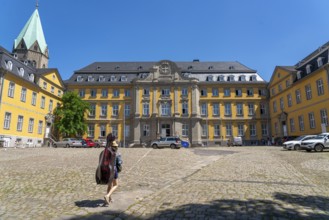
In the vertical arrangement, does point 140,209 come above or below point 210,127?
below

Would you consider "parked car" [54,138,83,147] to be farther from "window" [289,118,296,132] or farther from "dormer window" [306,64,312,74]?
"dormer window" [306,64,312,74]

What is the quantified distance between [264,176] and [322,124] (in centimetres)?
2410

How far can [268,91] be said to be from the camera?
4681cm

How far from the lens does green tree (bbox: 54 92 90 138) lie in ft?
133

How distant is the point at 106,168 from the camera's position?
5824 mm

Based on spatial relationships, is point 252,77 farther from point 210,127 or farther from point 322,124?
point 322,124

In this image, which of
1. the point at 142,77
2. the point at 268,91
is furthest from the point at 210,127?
the point at 142,77

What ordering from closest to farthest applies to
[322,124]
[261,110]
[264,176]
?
[264,176] → [322,124] → [261,110]

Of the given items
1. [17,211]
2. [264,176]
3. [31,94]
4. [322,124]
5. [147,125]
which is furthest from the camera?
[147,125]

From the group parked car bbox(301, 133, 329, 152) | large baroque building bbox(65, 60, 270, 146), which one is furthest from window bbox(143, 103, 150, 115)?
parked car bbox(301, 133, 329, 152)

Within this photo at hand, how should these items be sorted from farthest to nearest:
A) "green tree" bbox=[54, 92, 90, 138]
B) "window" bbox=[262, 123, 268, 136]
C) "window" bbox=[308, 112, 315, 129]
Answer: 1. "window" bbox=[262, 123, 268, 136]
2. "green tree" bbox=[54, 92, 90, 138]
3. "window" bbox=[308, 112, 315, 129]

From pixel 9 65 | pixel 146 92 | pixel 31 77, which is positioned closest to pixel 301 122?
pixel 146 92

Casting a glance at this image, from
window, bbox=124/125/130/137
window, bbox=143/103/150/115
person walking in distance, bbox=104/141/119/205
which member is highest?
window, bbox=143/103/150/115

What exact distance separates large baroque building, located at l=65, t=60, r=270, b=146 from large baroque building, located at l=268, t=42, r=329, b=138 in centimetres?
411
